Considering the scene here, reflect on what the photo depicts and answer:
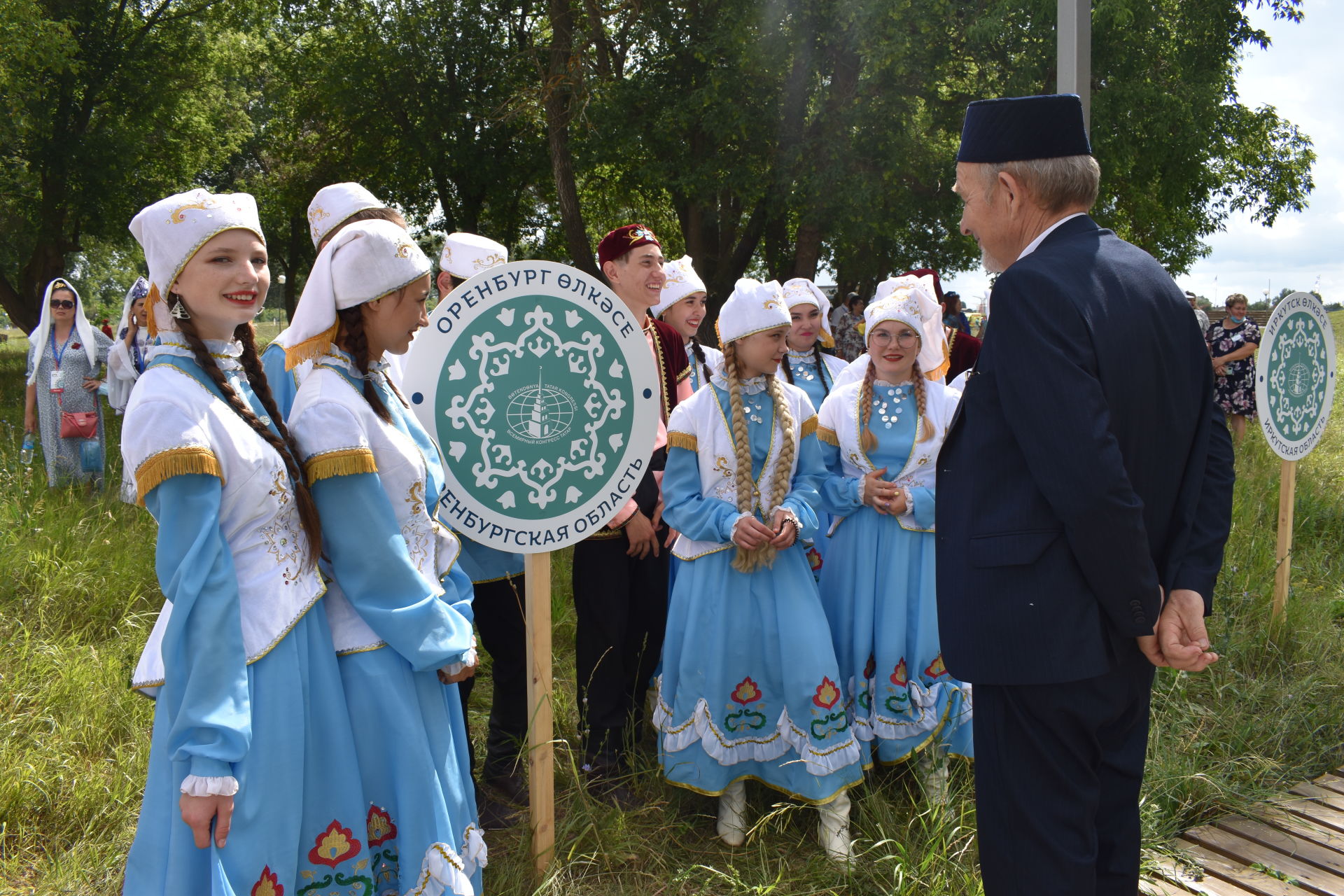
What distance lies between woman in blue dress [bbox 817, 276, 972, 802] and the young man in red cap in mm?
652

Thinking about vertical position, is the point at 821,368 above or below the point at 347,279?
below

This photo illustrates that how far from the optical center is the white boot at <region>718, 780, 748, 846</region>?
3.20 meters

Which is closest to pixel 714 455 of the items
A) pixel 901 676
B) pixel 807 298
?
pixel 901 676

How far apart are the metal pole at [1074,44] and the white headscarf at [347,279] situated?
2.88m

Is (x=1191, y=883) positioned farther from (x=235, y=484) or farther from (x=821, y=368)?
(x=235, y=484)

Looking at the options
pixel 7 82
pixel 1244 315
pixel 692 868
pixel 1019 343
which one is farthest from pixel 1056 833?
pixel 7 82

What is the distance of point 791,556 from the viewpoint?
10.7ft

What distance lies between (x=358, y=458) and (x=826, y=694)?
5.77 feet

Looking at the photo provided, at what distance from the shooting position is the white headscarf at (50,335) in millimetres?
8312

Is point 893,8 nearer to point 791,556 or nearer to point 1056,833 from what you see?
point 791,556

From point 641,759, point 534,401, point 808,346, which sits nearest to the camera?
point 534,401

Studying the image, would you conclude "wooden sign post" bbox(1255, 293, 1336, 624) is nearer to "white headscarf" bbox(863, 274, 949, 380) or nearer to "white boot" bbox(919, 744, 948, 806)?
"white headscarf" bbox(863, 274, 949, 380)

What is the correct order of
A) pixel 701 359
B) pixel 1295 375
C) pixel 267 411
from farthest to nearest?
pixel 1295 375
pixel 701 359
pixel 267 411

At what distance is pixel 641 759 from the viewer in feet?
11.8
